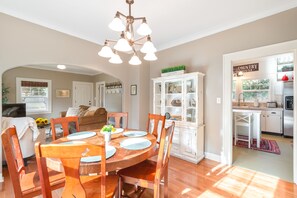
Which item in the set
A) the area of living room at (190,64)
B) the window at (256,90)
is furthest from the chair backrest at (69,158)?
the window at (256,90)

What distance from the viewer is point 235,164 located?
108 inches

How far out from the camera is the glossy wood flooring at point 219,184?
1.92 m

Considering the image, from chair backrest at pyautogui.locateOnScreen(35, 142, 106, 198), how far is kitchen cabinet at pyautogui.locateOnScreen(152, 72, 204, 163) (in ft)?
7.35

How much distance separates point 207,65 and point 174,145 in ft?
6.06

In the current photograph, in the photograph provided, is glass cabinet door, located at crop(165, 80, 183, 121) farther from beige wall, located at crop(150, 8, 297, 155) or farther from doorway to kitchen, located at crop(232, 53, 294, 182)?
doorway to kitchen, located at crop(232, 53, 294, 182)

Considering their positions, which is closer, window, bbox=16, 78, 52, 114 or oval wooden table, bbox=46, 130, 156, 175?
oval wooden table, bbox=46, 130, 156, 175

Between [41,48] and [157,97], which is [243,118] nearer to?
[157,97]

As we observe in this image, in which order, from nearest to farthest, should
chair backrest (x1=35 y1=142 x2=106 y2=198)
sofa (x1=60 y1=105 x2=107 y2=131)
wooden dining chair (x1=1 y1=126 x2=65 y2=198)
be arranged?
chair backrest (x1=35 y1=142 x2=106 y2=198)
wooden dining chair (x1=1 y1=126 x2=65 y2=198)
sofa (x1=60 y1=105 x2=107 y2=131)

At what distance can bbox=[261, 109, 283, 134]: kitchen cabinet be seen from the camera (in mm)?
4707

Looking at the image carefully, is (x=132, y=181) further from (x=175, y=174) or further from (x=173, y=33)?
(x=173, y=33)

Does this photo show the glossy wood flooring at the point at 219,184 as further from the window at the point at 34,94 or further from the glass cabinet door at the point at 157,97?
the window at the point at 34,94

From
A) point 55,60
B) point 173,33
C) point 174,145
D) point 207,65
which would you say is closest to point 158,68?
point 173,33

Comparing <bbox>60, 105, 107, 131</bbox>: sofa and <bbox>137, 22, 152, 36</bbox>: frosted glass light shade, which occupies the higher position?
<bbox>137, 22, 152, 36</bbox>: frosted glass light shade

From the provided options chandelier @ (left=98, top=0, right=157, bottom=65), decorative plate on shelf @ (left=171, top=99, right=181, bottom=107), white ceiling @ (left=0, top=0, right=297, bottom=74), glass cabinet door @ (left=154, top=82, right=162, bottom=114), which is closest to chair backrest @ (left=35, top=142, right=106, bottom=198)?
chandelier @ (left=98, top=0, right=157, bottom=65)
